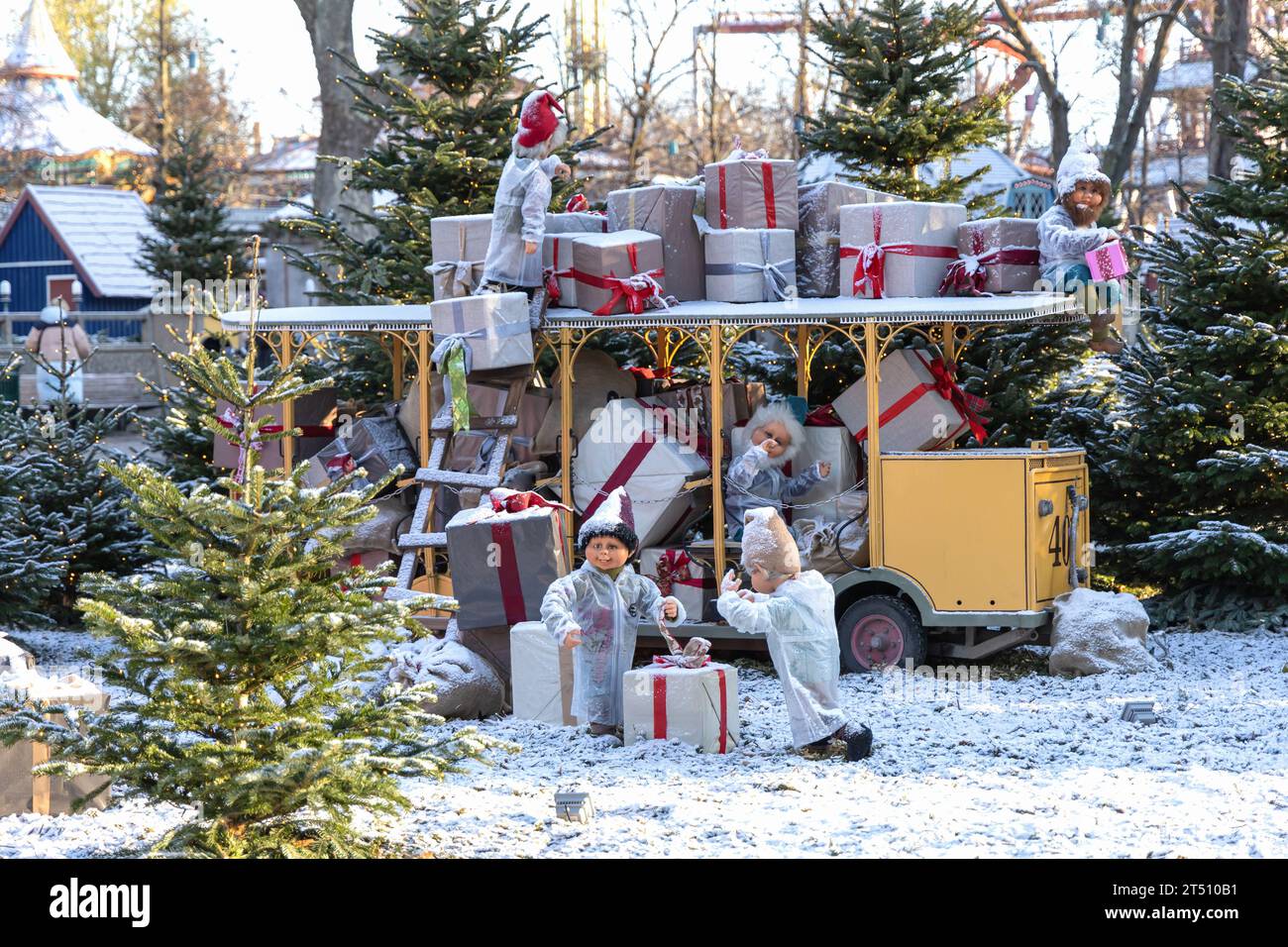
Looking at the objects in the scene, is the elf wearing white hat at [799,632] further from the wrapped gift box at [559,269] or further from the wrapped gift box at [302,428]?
the wrapped gift box at [302,428]

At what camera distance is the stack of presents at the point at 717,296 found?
10.7 metres

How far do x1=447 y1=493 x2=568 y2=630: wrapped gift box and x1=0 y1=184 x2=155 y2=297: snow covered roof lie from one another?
28.2m

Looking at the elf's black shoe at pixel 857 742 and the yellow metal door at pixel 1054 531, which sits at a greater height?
the yellow metal door at pixel 1054 531

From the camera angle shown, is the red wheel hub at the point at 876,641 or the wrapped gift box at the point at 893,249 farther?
the wrapped gift box at the point at 893,249

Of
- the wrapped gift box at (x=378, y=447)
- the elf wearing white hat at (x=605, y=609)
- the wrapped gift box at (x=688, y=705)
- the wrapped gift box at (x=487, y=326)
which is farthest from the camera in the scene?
the wrapped gift box at (x=378, y=447)

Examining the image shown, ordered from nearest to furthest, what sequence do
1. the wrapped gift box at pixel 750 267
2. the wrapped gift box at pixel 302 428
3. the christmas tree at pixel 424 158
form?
the wrapped gift box at pixel 750 267
the wrapped gift box at pixel 302 428
the christmas tree at pixel 424 158

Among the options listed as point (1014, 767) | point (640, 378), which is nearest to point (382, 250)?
point (640, 378)

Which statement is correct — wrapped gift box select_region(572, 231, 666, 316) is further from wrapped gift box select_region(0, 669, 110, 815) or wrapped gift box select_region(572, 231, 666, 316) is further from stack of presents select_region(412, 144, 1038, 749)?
wrapped gift box select_region(0, 669, 110, 815)

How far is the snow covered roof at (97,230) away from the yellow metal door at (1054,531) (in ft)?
93.9

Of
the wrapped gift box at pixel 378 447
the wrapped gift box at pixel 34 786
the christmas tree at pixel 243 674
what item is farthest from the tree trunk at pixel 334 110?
the christmas tree at pixel 243 674

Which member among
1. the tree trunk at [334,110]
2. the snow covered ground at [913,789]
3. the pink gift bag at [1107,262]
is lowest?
the snow covered ground at [913,789]

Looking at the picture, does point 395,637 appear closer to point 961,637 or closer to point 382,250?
point 961,637

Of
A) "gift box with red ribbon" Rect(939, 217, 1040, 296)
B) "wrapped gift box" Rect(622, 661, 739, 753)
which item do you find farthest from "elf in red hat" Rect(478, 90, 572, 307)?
"wrapped gift box" Rect(622, 661, 739, 753)
